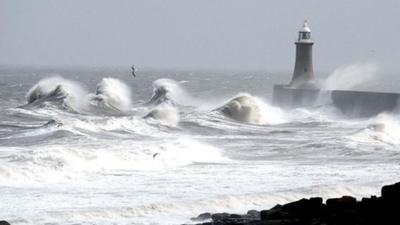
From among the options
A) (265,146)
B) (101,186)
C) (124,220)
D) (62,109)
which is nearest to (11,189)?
(101,186)

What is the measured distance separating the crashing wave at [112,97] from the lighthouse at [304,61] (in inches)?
299

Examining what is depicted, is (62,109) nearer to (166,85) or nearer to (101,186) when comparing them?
(166,85)

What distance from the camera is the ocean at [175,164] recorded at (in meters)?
12.9

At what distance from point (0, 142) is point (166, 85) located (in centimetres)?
2318

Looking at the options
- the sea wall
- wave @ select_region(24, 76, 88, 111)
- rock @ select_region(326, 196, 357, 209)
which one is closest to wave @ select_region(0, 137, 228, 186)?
rock @ select_region(326, 196, 357, 209)

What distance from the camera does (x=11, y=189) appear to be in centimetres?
1437

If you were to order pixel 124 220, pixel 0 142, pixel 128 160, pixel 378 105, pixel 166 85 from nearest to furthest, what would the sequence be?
pixel 124 220, pixel 128 160, pixel 0 142, pixel 378 105, pixel 166 85

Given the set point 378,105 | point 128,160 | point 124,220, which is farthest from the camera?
point 378,105

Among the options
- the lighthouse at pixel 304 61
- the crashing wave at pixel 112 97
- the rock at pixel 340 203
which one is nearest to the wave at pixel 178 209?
the rock at pixel 340 203

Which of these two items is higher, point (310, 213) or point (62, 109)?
point (310, 213)

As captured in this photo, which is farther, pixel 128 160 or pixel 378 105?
pixel 378 105

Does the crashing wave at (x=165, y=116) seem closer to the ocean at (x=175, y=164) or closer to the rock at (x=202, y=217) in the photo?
the ocean at (x=175, y=164)

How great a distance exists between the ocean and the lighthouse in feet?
26.5

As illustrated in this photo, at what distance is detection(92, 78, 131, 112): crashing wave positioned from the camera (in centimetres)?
3716
